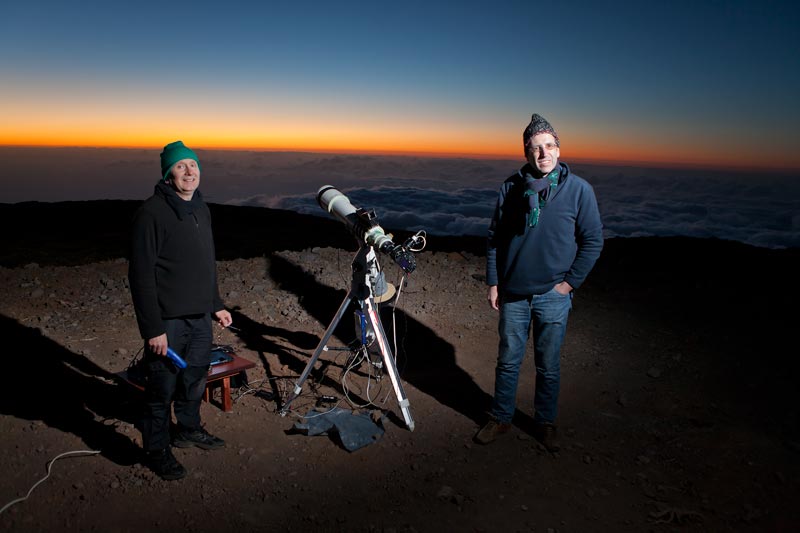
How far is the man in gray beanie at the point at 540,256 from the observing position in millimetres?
3762

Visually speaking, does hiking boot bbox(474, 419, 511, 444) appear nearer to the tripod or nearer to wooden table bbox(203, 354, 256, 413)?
the tripod

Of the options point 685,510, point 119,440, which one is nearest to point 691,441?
point 685,510

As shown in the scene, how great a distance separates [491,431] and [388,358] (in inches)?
42.4

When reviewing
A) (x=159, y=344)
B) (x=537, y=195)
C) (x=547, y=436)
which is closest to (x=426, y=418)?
(x=547, y=436)

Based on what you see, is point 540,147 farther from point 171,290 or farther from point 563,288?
point 171,290

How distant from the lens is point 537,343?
4.18 metres

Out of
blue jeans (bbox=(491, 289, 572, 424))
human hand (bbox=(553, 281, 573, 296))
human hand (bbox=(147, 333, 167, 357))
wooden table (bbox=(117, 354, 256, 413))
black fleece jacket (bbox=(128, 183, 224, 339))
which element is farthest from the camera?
wooden table (bbox=(117, 354, 256, 413))

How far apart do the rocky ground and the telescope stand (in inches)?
39.1

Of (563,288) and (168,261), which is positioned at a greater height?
(168,261)

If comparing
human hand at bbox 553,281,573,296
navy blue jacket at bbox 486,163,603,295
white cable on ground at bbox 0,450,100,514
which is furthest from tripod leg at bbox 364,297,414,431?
white cable on ground at bbox 0,450,100,514

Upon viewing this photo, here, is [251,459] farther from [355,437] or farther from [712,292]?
[712,292]

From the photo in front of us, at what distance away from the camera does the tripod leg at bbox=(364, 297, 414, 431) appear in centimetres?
432

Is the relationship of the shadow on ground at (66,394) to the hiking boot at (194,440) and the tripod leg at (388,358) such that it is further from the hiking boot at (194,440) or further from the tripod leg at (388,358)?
the tripod leg at (388,358)

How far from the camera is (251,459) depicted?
4.11 m
